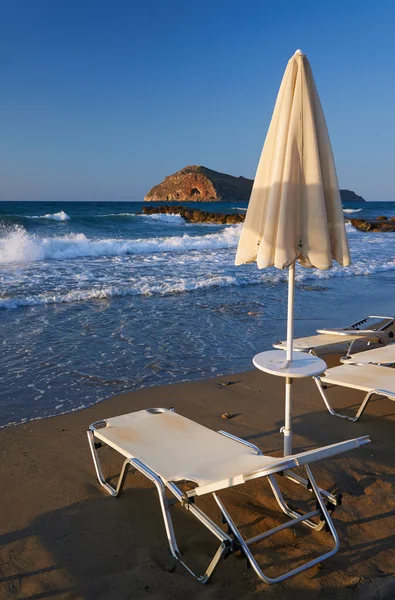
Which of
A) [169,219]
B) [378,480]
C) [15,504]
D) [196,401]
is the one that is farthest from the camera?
[169,219]

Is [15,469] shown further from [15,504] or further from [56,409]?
[56,409]

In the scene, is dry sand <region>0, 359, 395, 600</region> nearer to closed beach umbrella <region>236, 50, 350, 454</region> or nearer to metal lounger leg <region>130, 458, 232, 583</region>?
metal lounger leg <region>130, 458, 232, 583</region>

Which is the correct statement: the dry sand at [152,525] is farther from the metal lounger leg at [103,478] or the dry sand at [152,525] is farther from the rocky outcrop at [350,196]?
the rocky outcrop at [350,196]

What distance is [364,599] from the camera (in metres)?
2.47

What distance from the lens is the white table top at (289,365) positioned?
3133 millimetres

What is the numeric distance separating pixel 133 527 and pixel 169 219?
4534 cm

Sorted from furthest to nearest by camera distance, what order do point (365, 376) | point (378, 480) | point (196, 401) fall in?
point (196, 401) → point (365, 376) → point (378, 480)

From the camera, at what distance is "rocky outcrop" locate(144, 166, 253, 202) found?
111 metres

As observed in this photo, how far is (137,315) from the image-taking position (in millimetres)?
9094

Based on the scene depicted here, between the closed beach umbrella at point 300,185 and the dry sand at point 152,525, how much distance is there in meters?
1.60

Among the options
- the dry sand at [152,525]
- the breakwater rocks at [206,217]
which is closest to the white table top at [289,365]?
the dry sand at [152,525]

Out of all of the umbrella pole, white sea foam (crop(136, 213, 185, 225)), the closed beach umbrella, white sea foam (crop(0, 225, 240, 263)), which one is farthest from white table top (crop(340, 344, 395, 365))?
white sea foam (crop(136, 213, 185, 225))

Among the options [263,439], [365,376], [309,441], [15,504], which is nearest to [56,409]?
[15,504]

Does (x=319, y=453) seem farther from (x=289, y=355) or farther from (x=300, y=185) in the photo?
(x=300, y=185)
